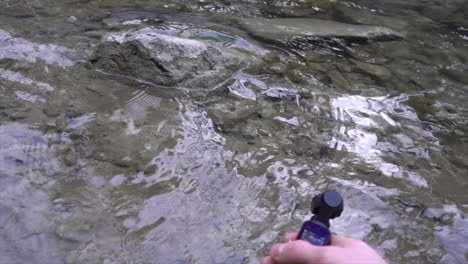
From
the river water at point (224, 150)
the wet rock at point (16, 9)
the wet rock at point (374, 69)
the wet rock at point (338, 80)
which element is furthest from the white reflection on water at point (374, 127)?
the wet rock at point (16, 9)

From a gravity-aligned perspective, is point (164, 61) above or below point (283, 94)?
above

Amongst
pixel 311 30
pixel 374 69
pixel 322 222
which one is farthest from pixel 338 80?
pixel 322 222

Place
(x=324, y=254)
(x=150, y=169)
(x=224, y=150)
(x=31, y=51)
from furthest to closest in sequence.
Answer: (x=31, y=51)
(x=224, y=150)
(x=150, y=169)
(x=324, y=254)

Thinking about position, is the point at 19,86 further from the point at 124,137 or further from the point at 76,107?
the point at 124,137

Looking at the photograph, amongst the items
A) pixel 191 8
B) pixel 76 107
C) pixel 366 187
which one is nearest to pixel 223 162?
pixel 366 187

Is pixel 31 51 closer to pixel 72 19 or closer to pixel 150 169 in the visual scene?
pixel 72 19

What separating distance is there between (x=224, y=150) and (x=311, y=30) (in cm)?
210

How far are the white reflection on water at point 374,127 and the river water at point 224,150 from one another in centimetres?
1

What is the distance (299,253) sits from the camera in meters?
1.10

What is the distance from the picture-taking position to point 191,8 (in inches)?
181

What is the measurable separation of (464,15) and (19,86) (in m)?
4.80

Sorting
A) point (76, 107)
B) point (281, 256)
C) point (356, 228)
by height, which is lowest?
point (356, 228)

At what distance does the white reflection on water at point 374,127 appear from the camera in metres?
2.65

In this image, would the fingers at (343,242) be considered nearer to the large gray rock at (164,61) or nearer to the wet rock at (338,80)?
the large gray rock at (164,61)
